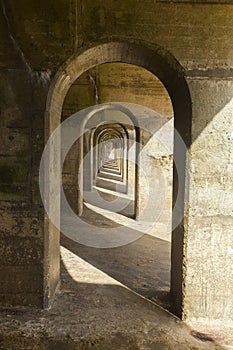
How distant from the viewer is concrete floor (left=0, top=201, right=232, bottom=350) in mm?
3295

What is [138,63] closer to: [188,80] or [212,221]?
[188,80]

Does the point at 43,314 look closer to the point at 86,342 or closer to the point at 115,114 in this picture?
the point at 86,342

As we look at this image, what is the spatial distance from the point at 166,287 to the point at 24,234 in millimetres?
2356

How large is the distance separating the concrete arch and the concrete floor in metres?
0.28

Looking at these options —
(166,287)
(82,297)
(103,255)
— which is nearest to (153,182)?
(103,255)

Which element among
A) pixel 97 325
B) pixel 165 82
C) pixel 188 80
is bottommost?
pixel 97 325

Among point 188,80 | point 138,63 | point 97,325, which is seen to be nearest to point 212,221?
point 188,80

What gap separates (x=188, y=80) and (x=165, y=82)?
2.02ft

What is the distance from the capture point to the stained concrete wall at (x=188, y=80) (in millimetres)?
3561

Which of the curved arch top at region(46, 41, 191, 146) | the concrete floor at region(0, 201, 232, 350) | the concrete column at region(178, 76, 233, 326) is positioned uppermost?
the curved arch top at region(46, 41, 191, 146)

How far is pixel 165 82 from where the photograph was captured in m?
4.16

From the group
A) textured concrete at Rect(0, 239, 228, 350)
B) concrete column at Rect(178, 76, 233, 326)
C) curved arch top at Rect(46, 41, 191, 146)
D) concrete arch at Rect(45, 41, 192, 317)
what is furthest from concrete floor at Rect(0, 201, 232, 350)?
curved arch top at Rect(46, 41, 191, 146)

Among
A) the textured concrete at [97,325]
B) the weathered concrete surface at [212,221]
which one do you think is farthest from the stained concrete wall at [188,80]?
the textured concrete at [97,325]

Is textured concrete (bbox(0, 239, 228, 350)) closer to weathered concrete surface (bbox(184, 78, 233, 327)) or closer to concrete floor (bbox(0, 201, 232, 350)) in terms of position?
concrete floor (bbox(0, 201, 232, 350))
